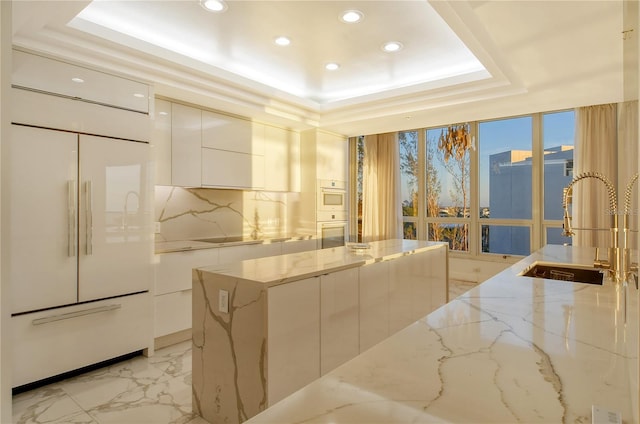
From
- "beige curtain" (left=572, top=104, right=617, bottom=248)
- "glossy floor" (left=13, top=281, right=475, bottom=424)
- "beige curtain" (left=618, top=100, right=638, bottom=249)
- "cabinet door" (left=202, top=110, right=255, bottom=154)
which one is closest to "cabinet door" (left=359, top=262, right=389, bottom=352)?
"glossy floor" (left=13, top=281, right=475, bottom=424)

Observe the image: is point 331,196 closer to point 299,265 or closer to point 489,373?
point 299,265

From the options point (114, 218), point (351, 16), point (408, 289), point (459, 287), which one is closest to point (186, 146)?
point (114, 218)

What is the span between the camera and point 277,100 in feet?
13.6

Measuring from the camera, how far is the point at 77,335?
2.63 meters

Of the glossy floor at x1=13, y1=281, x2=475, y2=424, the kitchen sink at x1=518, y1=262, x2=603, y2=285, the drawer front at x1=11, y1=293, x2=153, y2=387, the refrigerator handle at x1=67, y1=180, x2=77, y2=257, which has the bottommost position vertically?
the glossy floor at x1=13, y1=281, x2=475, y2=424

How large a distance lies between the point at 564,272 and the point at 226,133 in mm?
3460

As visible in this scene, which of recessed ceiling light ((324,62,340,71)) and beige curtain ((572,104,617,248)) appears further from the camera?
beige curtain ((572,104,617,248))

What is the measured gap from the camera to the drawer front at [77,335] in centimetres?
240

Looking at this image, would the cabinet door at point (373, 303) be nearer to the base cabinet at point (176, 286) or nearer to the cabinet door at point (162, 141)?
the base cabinet at point (176, 286)

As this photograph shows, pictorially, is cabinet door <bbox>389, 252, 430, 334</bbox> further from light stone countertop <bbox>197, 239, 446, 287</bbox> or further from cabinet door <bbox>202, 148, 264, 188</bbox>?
cabinet door <bbox>202, 148, 264, 188</bbox>

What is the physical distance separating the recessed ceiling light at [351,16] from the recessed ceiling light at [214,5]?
0.86m

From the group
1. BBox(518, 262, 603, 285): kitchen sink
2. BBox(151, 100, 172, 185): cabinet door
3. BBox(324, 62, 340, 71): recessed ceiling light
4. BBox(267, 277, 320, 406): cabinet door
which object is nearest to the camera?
BBox(267, 277, 320, 406): cabinet door

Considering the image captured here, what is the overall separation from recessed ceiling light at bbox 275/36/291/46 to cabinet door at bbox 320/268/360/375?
81.4 inches

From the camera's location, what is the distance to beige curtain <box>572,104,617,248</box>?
4.27 m
